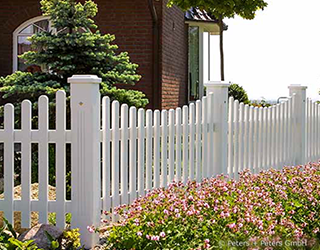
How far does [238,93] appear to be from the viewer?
70.3 feet

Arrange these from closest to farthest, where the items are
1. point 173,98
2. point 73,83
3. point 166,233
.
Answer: point 166,233 < point 73,83 < point 173,98

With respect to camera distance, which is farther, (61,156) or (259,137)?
(259,137)

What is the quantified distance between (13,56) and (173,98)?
3969 mm

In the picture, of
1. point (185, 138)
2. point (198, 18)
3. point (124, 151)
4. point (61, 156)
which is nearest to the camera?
point (61, 156)

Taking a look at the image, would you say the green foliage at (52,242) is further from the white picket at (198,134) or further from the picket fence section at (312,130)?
the picket fence section at (312,130)

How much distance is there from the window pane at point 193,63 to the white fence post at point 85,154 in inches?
480

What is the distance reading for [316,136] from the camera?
12.4 meters

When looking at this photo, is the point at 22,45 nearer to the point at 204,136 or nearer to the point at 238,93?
the point at 204,136

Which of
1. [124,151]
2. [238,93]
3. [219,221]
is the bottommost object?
[219,221]

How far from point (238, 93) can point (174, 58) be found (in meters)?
6.26

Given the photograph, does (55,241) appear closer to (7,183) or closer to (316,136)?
(7,183)

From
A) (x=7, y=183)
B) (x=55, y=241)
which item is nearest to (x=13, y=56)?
(x=7, y=183)

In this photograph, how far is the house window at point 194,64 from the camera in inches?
716

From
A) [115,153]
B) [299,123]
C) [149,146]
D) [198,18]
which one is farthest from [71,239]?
[198,18]
